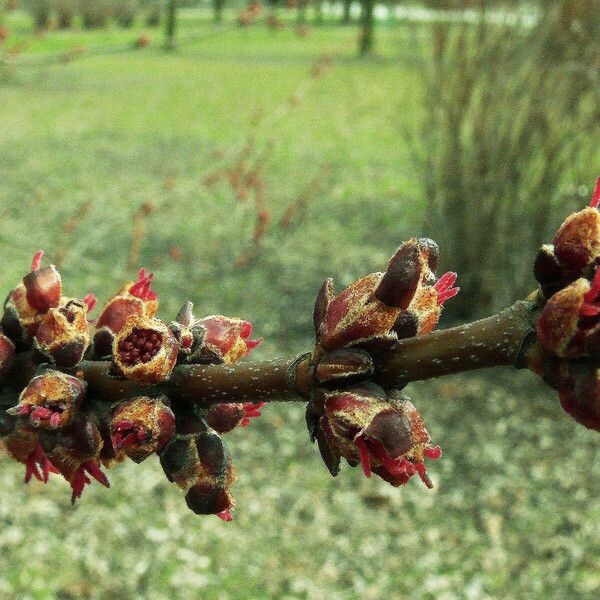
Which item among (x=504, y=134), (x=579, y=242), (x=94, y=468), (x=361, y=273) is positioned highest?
(x=579, y=242)

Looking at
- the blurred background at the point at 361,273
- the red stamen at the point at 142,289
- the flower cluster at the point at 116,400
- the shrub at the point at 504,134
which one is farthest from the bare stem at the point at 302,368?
the shrub at the point at 504,134

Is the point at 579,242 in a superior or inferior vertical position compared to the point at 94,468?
superior

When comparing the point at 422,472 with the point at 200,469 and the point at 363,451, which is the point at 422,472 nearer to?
the point at 363,451

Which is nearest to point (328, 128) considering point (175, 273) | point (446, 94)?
point (175, 273)

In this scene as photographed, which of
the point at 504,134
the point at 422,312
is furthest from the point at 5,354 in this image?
the point at 504,134

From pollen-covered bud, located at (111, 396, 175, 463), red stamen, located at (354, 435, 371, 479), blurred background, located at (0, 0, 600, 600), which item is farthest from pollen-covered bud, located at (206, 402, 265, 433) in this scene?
blurred background, located at (0, 0, 600, 600)

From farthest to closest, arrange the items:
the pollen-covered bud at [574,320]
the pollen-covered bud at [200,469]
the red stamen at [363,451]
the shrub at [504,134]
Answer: the shrub at [504,134]
the pollen-covered bud at [200,469]
the red stamen at [363,451]
the pollen-covered bud at [574,320]

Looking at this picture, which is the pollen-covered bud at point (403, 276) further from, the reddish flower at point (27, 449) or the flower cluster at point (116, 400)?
the reddish flower at point (27, 449)
